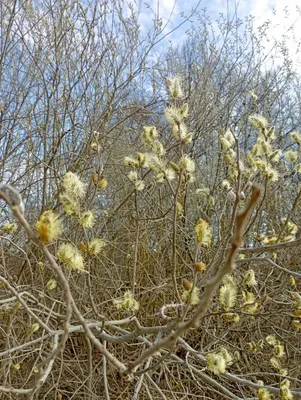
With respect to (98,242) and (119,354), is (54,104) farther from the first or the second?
(98,242)

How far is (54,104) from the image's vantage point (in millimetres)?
3404

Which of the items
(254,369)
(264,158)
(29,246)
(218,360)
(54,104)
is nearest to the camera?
(218,360)

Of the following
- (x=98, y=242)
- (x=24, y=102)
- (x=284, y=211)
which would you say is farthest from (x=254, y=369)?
(x=24, y=102)

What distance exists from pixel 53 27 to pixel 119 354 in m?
2.35

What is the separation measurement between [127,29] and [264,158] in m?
2.24

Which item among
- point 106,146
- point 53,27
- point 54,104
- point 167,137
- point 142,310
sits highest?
point 53,27

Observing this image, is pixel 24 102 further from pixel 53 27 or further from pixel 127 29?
pixel 127 29

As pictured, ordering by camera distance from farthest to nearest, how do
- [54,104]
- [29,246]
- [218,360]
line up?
[54,104] → [29,246] → [218,360]

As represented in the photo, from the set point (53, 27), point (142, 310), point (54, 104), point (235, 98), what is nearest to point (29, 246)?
point (142, 310)

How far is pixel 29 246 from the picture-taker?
2.98 metres

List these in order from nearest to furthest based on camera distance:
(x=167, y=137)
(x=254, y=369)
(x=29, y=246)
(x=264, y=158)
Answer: (x=264, y=158) < (x=29, y=246) < (x=254, y=369) < (x=167, y=137)

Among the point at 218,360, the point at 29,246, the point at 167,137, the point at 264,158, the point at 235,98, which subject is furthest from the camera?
the point at 235,98

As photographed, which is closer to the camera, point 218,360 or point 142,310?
point 218,360

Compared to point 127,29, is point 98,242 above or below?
below
